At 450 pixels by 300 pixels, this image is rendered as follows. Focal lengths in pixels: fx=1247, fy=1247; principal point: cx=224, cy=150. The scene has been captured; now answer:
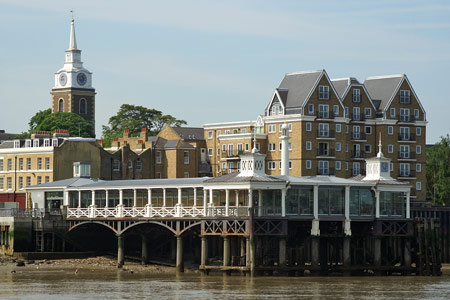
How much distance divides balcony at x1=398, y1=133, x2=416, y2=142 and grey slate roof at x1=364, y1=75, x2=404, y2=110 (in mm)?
4128

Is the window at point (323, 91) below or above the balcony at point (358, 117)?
above

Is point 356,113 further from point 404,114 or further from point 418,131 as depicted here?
point 418,131

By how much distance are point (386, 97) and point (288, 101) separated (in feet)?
43.2

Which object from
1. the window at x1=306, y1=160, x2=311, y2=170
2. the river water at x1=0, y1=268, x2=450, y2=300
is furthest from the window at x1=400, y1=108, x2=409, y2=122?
the river water at x1=0, y1=268, x2=450, y2=300

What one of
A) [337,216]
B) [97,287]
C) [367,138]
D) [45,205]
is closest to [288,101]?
[367,138]

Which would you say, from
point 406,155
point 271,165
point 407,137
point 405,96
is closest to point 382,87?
point 405,96

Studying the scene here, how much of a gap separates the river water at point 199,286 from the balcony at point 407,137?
164ft

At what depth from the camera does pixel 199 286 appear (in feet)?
278

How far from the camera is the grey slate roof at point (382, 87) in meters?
146

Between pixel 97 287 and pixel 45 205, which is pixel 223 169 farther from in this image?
pixel 97 287

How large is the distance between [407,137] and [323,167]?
42.2 feet

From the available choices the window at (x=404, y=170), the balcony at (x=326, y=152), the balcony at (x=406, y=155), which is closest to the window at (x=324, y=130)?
the balcony at (x=326, y=152)

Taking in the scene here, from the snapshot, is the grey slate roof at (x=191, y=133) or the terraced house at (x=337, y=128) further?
the grey slate roof at (x=191, y=133)

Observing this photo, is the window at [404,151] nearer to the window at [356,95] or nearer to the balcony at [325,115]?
the window at [356,95]
